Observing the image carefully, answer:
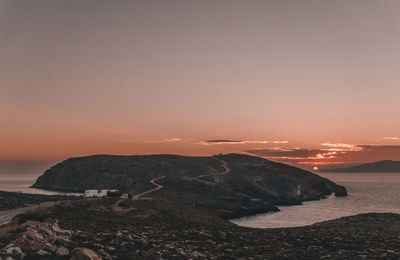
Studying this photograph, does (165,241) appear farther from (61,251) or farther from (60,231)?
(61,251)

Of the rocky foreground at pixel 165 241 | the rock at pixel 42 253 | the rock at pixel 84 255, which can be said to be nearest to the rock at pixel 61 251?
the rocky foreground at pixel 165 241

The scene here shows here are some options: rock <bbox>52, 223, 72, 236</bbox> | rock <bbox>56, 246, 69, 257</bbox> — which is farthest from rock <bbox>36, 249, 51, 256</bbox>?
rock <bbox>52, 223, 72, 236</bbox>

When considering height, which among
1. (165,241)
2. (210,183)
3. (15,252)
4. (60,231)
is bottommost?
(210,183)

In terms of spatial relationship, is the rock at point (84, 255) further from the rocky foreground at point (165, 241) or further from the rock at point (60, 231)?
the rock at point (60, 231)

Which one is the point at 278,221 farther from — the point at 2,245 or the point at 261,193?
the point at 2,245

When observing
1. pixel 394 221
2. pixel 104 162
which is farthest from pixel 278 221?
pixel 104 162

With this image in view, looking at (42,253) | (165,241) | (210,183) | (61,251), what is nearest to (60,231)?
(61,251)

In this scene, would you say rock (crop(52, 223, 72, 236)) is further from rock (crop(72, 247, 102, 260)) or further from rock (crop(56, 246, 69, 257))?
rock (crop(72, 247, 102, 260))
